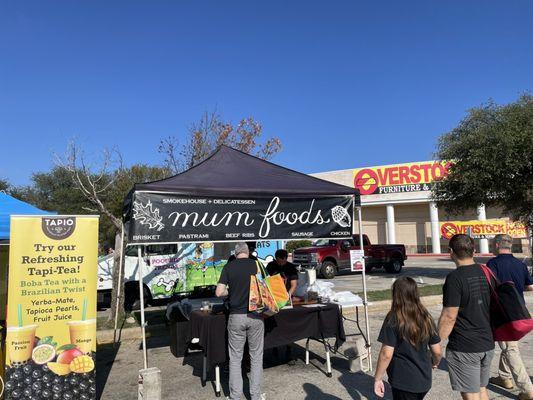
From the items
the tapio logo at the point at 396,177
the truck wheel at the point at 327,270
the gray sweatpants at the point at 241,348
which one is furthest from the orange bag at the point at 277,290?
the tapio logo at the point at 396,177

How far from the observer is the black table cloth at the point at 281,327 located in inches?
217

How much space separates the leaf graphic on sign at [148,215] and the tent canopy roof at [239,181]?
0.21 metres

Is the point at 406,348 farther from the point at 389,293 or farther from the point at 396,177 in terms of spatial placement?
the point at 396,177

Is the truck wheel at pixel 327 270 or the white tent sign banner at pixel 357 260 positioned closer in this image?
the white tent sign banner at pixel 357 260

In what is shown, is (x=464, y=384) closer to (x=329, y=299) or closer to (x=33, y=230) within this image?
(x=329, y=299)

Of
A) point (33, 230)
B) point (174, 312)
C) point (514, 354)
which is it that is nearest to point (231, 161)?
point (174, 312)

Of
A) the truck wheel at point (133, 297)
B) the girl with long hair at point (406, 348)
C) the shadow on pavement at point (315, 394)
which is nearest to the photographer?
the girl with long hair at point (406, 348)

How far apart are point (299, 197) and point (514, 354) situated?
3.24 m

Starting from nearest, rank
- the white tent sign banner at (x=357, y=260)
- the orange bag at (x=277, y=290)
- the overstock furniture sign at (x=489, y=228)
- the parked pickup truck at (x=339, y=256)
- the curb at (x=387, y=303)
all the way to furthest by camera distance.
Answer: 1. the orange bag at (x=277, y=290)
2. the white tent sign banner at (x=357, y=260)
3. the curb at (x=387, y=303)
4. the parked pickup truck at (x=339, y=256)
5. the overstock furniture sign at (x=489, y=228)

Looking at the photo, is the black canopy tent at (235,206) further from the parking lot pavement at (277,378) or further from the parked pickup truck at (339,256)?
the parked pickup truck at (339,256)

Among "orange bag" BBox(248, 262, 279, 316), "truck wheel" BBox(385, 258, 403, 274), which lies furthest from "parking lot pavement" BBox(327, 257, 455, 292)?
"orange bag" BBox(248, 262, 279, 316)

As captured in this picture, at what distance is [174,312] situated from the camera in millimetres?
6934

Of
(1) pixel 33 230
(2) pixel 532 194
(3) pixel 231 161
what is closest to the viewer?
(1) pixel 33 230

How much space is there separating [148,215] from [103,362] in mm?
3203
